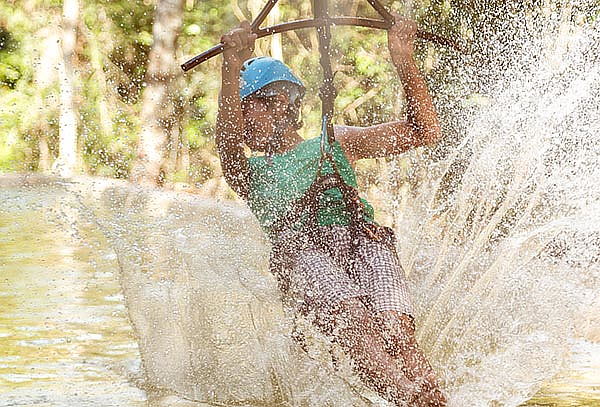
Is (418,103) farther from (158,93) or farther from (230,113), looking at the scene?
(158,93)

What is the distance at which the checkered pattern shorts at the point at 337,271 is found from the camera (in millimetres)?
3240

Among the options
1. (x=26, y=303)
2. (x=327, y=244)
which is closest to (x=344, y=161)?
(x=327, y=244)

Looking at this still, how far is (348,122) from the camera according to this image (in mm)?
10984

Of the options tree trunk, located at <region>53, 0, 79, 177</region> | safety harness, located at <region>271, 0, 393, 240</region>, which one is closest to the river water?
safety harness, located at <region>271, 0, 393, 240</region>

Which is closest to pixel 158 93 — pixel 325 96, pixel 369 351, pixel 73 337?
pixel 73 337

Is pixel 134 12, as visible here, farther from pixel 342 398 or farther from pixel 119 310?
pixel 342 398

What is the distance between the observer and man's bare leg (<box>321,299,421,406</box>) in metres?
3.04

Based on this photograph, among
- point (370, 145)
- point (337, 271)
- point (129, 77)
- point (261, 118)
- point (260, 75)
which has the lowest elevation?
point (337, 271)

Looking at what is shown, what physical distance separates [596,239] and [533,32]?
6.96ft

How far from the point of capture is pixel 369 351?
3115 millimetres

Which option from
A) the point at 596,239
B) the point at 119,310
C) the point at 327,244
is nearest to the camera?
the point at 327,244

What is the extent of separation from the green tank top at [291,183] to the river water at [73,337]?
2.38 feet

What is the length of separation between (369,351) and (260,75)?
1103 mm

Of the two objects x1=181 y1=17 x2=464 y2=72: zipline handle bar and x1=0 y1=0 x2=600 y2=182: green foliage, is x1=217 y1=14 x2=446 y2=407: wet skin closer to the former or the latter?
x1=181 y1=17 x2=464 y2=72: zipline handle bar
